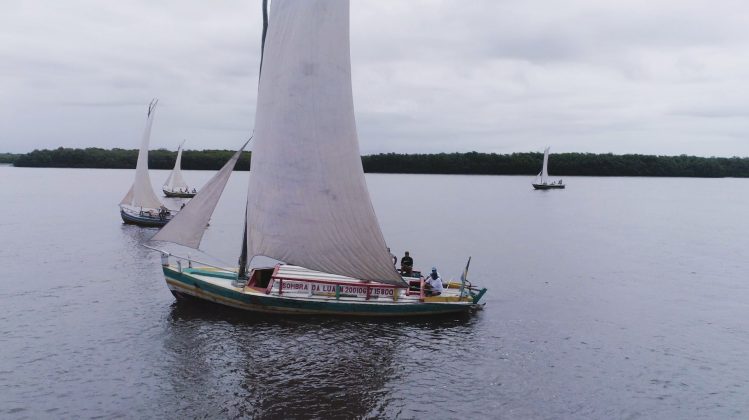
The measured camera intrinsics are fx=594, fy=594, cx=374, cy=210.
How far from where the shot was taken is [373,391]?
22891 millimetres

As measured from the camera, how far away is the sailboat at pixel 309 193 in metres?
26.2

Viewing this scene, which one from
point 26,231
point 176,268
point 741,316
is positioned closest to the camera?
point 176,268

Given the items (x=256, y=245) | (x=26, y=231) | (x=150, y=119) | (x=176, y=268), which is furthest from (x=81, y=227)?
(x=256, y=245)

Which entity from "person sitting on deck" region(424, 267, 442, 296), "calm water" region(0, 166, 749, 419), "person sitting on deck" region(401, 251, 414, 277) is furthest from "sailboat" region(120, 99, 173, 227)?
"person sitting on deck" region(424, 267, 442, 296)

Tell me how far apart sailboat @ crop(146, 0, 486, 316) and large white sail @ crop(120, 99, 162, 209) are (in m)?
35.3

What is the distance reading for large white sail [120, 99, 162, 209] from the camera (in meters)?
62.6

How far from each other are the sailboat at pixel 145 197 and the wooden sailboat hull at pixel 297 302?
3336 centimetres

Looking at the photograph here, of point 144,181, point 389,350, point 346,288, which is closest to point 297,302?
point 346,288

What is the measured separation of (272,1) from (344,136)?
6728mm

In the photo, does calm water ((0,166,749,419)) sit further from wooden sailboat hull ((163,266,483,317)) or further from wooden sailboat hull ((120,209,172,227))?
wooden sailboat hull ((120,209,172,227))

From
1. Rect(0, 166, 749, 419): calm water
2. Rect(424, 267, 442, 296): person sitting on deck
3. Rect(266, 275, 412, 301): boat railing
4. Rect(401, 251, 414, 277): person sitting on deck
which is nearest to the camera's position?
Rect(0, 166, 749, 419): calm water

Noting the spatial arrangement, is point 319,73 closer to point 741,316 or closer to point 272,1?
point 272,1

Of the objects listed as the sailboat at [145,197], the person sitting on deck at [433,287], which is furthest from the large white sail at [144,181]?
the person sitting on deck at [433,287]

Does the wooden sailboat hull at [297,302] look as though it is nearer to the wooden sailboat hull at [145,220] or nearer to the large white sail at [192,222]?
the large white sail at [192,222]
